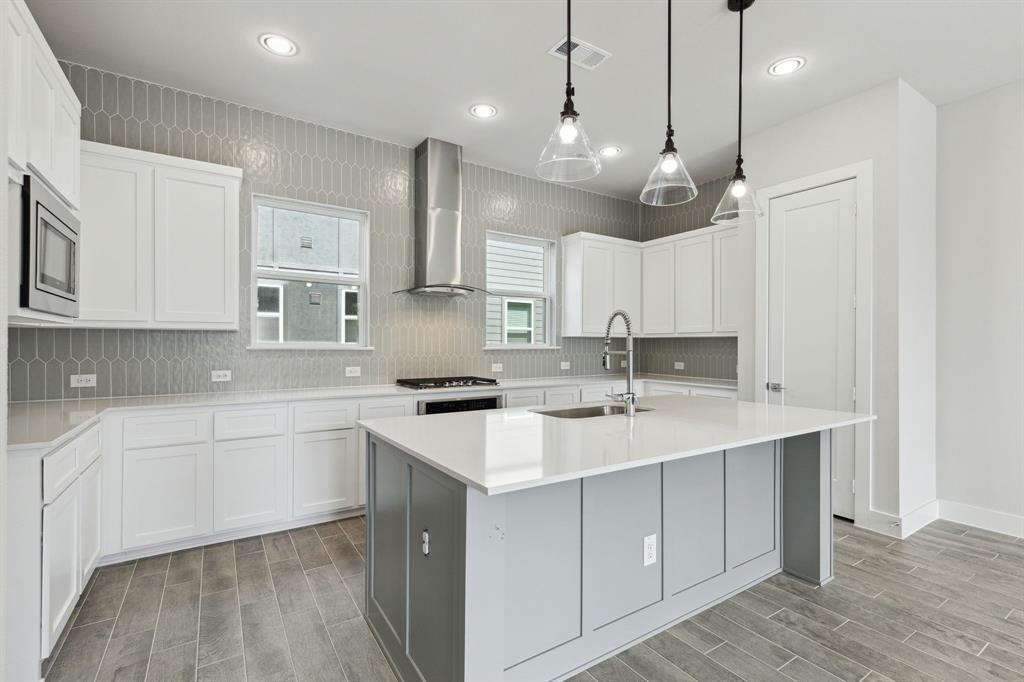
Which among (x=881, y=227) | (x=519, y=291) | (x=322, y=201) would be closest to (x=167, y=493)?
(x=322, y=201)

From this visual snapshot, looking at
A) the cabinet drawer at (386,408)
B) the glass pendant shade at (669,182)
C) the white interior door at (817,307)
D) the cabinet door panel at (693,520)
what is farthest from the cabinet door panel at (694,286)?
the cabinet drawer at (386,408)

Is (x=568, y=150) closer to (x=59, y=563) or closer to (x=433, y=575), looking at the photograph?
(x=433, y=575)

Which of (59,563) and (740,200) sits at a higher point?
(740,200)

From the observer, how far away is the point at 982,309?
3385 millimetres

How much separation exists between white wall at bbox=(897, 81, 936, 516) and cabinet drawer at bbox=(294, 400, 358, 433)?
3632mm

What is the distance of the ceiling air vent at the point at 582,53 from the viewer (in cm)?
289

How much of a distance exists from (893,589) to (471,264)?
3728 millimetres

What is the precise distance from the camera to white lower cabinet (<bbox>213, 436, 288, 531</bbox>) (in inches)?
120

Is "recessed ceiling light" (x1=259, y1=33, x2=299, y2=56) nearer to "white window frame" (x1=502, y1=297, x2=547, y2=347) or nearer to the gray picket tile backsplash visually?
the gray picket tile backsplash

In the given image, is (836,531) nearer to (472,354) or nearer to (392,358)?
(472,354)

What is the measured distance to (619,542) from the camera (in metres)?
2.03

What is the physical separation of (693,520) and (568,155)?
1.69 metres

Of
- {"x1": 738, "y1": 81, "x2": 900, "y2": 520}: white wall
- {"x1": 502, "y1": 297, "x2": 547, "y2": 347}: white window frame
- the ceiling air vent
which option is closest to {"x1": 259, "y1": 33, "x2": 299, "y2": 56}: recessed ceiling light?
the ceiling air vent

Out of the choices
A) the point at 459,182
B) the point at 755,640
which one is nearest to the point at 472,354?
the point at 459,182
